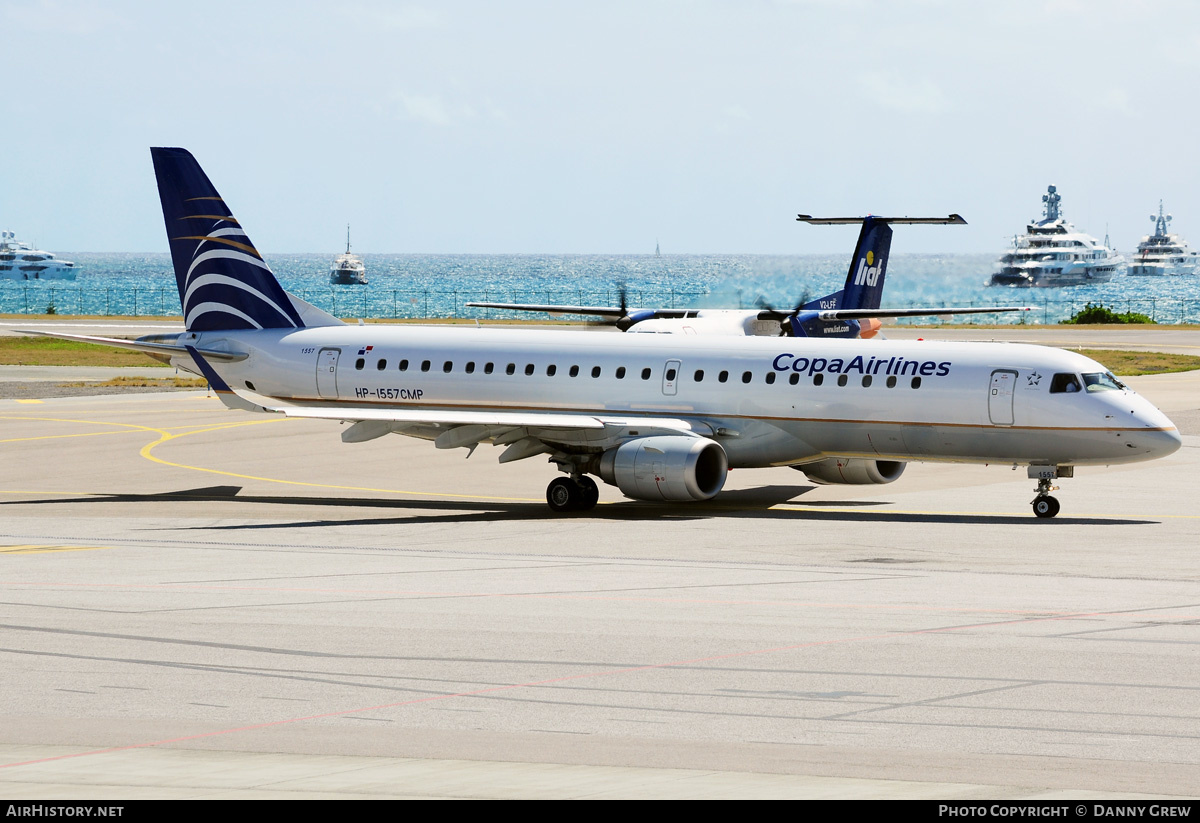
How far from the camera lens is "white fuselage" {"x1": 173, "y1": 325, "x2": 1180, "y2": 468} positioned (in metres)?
31.1

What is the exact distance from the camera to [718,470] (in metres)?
32.5

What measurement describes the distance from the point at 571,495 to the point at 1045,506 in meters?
9.72

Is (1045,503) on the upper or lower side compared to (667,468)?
lower

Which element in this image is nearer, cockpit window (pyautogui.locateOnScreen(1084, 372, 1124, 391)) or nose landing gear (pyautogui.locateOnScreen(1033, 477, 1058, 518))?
cockpit window (pyautogui.locateOnScreen(1084, 372, 1124, 391))

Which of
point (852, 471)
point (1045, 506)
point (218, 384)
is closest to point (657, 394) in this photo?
point (852, 471)

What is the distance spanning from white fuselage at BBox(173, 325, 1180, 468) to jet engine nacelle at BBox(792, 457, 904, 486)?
1.54 m

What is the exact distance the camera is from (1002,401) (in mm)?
31250

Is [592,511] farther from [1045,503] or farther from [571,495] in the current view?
[1045,503]

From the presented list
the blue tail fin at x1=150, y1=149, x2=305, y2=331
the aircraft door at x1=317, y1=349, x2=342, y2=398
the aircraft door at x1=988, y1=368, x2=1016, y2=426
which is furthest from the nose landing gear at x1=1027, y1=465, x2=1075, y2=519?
the blue tail fin at x1=150, y1=149, x2=305, y2=331

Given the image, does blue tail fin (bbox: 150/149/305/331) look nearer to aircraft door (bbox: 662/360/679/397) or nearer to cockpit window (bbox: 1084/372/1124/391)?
aircraft door (bbox: 662/360/679/397)
